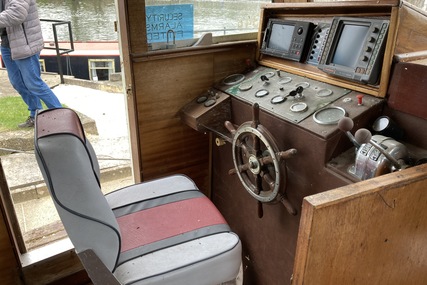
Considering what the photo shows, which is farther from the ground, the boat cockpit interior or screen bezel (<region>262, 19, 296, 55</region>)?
screen bezel (<region>262, 19, 296, 55</region>)

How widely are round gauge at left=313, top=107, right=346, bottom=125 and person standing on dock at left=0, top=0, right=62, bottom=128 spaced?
7.07 ft

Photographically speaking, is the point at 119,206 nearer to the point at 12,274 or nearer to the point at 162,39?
the point at 12,274

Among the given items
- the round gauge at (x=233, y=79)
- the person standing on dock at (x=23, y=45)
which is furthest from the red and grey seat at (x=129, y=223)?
the person standing on dock at (x=23, y=45)

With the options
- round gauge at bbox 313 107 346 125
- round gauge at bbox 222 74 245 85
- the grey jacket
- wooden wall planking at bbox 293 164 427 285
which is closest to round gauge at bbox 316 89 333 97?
round gauge at bbox 313 107 346 125

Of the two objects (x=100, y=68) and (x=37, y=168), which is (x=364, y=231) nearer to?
(x=37, y=168)

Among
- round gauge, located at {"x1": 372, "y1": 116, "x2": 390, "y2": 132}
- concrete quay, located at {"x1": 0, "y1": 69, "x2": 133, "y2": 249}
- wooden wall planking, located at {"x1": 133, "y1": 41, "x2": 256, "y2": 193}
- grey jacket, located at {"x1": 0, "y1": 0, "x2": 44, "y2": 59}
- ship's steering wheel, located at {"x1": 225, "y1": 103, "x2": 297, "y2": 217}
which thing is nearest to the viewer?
round gauge, located at {"x1": 372, "y1": 116, "x2": 390, "y2": 132}

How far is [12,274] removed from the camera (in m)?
1.65

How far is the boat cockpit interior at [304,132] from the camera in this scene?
830 millimetres

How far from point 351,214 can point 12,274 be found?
1.60 meters

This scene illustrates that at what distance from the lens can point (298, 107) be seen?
142 cm

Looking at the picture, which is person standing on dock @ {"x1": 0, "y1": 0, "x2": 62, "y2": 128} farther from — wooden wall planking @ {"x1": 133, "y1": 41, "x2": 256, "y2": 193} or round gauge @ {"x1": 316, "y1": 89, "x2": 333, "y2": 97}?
round gauge @ {"x1": 316, "y1": 89, "x2": 333, "y2": 97}

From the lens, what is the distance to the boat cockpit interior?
830mm

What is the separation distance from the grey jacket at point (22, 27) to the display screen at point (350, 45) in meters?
2.28

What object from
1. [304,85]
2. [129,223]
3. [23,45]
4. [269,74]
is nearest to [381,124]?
[304,85]
